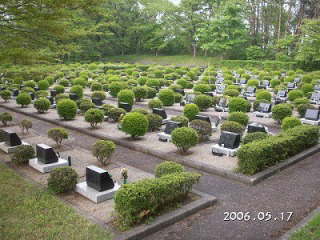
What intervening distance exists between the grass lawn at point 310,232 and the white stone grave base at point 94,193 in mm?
4118

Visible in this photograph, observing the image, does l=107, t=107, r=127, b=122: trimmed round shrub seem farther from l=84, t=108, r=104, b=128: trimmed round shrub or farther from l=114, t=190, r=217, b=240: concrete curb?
l=114, t=190, r=217, b=240: concrete curb

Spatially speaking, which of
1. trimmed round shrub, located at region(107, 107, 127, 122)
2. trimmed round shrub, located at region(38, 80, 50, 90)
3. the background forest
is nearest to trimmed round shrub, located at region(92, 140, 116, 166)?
trimmed round shrub, located at region(107, 107, 127, 122)

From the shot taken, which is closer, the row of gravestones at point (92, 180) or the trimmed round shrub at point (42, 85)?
the row of gravestones at point (92, 180)

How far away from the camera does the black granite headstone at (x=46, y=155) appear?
9844mm

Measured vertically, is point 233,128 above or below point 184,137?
below

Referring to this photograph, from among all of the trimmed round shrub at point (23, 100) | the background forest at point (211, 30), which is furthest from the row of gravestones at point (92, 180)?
the background forest at point (211, 30)

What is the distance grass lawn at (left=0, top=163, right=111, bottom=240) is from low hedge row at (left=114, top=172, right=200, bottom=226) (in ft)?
1.83

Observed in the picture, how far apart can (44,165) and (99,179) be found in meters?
2.77

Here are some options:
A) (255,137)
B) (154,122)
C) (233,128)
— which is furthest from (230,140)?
(154,122)

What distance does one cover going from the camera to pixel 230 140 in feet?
37.4

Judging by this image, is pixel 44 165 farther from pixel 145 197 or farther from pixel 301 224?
pixel 301 224

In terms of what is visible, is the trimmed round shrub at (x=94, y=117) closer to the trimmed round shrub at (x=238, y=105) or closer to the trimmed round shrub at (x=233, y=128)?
the trimmed round shrub at (x=233, y=128)

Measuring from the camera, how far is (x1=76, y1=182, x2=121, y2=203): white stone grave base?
306 inches

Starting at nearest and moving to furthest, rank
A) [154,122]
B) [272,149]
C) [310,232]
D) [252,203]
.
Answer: [310,232] < [252,203] < [272,149] < [154,122]
